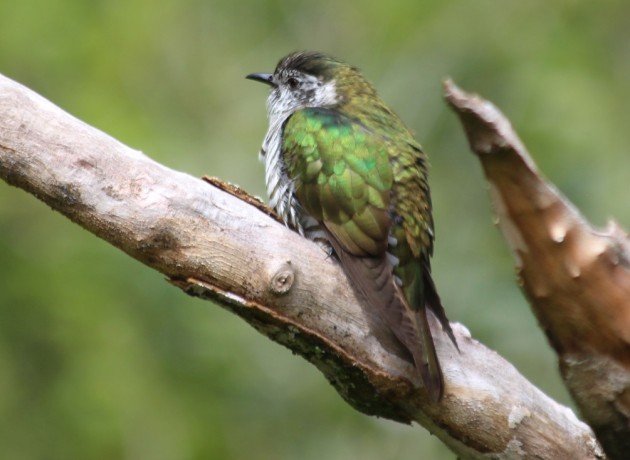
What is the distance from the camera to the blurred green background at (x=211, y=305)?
809cm

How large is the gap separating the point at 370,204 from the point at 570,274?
1393mm

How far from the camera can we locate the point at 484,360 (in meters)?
4.93

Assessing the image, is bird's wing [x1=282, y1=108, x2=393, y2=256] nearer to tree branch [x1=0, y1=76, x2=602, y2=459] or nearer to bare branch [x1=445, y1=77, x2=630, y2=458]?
tree branch [x1=0, y1=76, x2=602, y2=459]

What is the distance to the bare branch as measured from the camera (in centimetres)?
411

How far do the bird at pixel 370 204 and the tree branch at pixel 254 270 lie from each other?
0.13 meters

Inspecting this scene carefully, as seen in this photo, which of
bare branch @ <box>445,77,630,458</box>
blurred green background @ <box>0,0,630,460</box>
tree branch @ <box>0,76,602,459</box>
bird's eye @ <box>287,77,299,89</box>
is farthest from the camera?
blurred green background @ <box>0,0,630,460</box>

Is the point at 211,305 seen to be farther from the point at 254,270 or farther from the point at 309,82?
the point at 254,270

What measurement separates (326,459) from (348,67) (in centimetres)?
332

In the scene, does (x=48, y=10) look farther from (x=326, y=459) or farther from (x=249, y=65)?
(x=326, y=459)

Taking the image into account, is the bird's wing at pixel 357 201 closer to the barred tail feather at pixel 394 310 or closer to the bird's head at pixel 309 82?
the barred tail feather at pixel 394 310

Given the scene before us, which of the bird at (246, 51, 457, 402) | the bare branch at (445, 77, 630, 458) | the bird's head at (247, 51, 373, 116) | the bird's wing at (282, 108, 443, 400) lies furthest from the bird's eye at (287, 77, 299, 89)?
the bare branch at (445, 77, 630, 458)

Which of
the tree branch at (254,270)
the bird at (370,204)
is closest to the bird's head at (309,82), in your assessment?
the bird at (370,204)

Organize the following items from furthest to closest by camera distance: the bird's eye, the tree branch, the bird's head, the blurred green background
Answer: the blurred green background
the bird's eye
the bird's head
the tree branch

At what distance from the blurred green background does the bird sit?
90.9 inches
